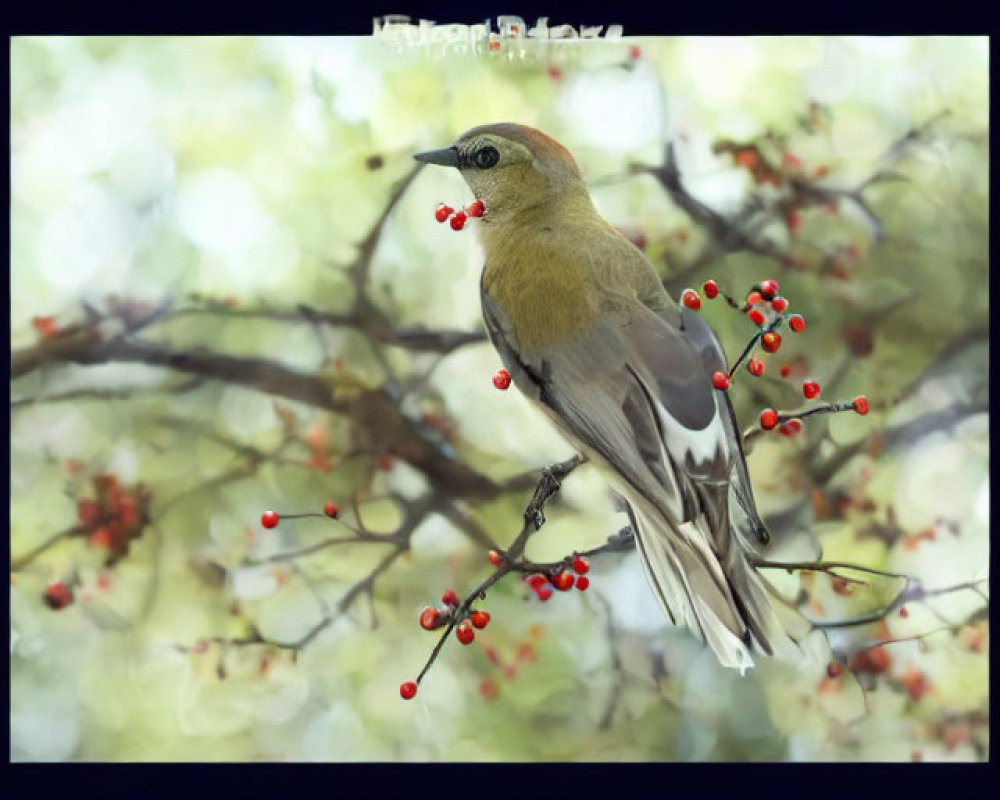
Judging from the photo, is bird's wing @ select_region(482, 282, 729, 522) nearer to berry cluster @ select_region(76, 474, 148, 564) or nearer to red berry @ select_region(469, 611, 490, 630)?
red berry @ select_region(469, 611, 490, 630)

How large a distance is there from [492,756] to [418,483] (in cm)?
53

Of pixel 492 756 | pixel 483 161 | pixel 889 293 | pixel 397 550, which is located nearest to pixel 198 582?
pixel 397 550

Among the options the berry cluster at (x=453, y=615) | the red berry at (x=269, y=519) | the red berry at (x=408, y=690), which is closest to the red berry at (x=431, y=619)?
the berry cluster at (x=453, y=615)

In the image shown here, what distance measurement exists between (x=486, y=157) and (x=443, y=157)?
79 mm

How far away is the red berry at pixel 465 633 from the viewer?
8.43ft

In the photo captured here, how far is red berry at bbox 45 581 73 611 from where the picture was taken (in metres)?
2.60

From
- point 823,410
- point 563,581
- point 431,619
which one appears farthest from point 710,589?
point 431,619

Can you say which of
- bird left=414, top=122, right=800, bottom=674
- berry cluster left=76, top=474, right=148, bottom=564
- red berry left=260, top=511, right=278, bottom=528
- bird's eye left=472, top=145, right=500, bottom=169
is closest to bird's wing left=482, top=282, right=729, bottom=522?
bird left=414, top=122, right=800, bottom=674

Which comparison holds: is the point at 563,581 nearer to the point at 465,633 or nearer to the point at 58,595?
the point at 465,633

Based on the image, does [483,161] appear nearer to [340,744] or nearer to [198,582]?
[198,582]

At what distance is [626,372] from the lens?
2.37m

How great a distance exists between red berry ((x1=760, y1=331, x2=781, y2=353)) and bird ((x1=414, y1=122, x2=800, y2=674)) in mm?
120

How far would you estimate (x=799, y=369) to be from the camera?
258cm

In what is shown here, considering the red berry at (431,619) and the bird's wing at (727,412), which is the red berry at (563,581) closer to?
the red berry at (431,619)
